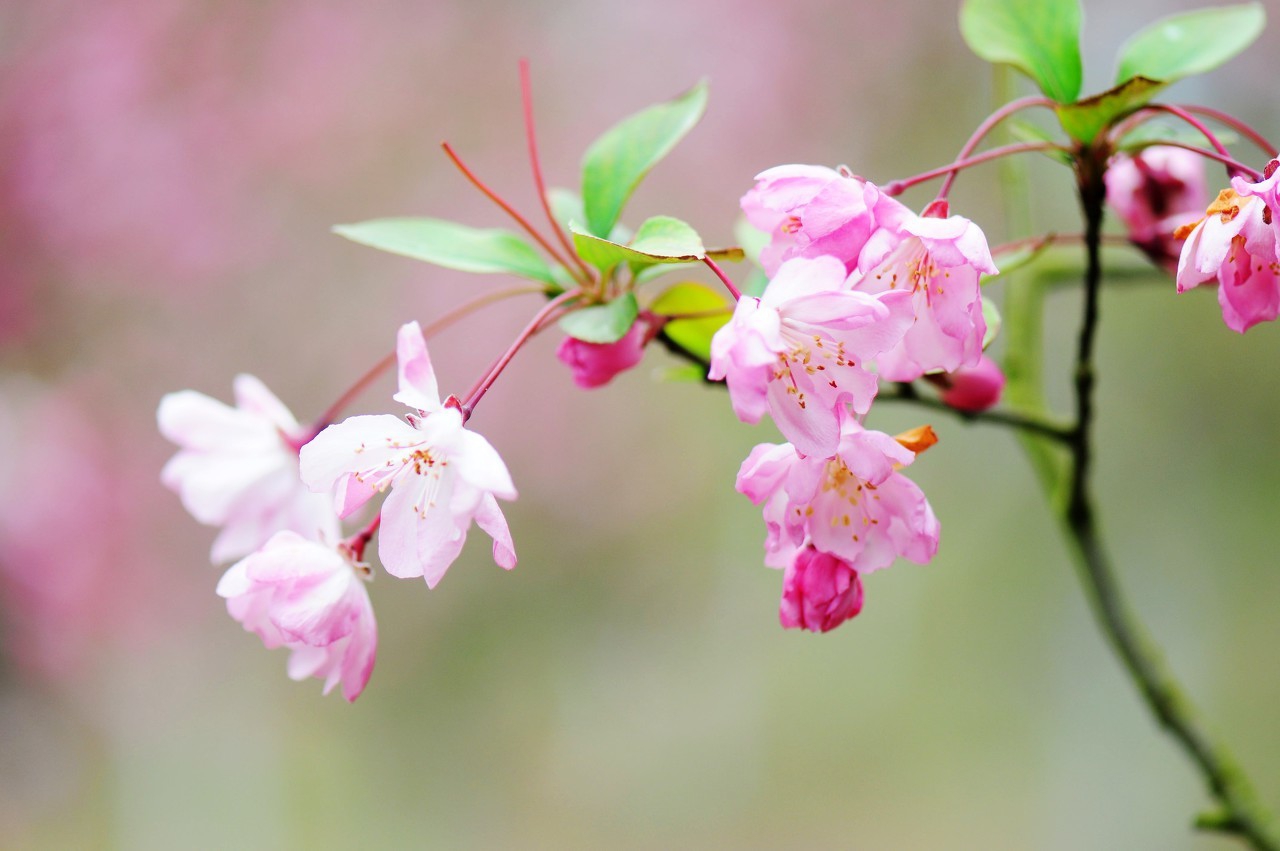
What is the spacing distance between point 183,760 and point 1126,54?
254 cm

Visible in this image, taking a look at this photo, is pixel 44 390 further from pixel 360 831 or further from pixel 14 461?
pixel 360 831

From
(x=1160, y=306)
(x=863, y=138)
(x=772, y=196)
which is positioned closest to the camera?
(x=772, y=196)

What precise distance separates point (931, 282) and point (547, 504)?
204 cm

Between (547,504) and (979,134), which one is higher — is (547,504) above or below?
below

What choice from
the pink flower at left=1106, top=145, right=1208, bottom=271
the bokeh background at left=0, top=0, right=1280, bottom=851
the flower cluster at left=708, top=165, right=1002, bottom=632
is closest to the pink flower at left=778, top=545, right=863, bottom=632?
the flower cluster at left=708, top=165, right=1002, bottom=632

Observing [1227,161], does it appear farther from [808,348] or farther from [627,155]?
[627,155]

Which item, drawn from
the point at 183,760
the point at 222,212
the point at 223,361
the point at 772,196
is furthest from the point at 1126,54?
the point at 183,760

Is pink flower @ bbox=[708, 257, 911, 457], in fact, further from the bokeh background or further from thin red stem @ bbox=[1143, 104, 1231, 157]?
the bokeh background

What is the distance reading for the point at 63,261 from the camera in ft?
6.03

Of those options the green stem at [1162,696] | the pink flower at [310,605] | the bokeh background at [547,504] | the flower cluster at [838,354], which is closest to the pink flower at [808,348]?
the flower cluster at [838,354]

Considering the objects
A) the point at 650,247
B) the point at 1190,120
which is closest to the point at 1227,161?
the point at 1190,120

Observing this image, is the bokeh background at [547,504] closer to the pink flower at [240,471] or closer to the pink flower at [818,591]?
the pink flower at [240,471]

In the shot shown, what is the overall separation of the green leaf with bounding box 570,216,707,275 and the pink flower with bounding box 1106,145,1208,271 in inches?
13.9

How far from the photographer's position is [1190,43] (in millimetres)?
576
